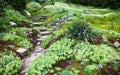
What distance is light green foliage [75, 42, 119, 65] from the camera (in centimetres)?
842

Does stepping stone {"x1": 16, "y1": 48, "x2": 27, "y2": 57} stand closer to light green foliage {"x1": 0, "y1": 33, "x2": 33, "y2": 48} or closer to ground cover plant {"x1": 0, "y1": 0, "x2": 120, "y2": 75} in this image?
ground cover plant {"x1": 0, "y1": 0, "x2": 120, "y2": 75}

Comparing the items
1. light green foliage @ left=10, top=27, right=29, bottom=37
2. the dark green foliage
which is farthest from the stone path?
the dark green foliage

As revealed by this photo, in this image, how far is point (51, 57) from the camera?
28.9ft

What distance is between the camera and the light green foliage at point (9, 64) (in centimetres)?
857

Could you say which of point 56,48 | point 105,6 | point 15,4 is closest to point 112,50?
point 56,48

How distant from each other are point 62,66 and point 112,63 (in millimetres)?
1937

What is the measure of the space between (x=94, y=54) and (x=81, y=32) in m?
1.65

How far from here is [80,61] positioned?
8562mm

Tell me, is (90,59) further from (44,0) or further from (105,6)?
(44,0)

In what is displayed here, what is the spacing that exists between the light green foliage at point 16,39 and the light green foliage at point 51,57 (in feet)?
6.51

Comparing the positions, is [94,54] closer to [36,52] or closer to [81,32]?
[81,32]

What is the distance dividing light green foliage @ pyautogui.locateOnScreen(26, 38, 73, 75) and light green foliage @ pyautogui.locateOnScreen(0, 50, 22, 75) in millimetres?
721

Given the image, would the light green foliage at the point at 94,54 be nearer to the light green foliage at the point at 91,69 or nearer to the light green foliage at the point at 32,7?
the light green foliage at the point at 91,69

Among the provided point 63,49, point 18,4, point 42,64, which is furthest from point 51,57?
point 18,4
